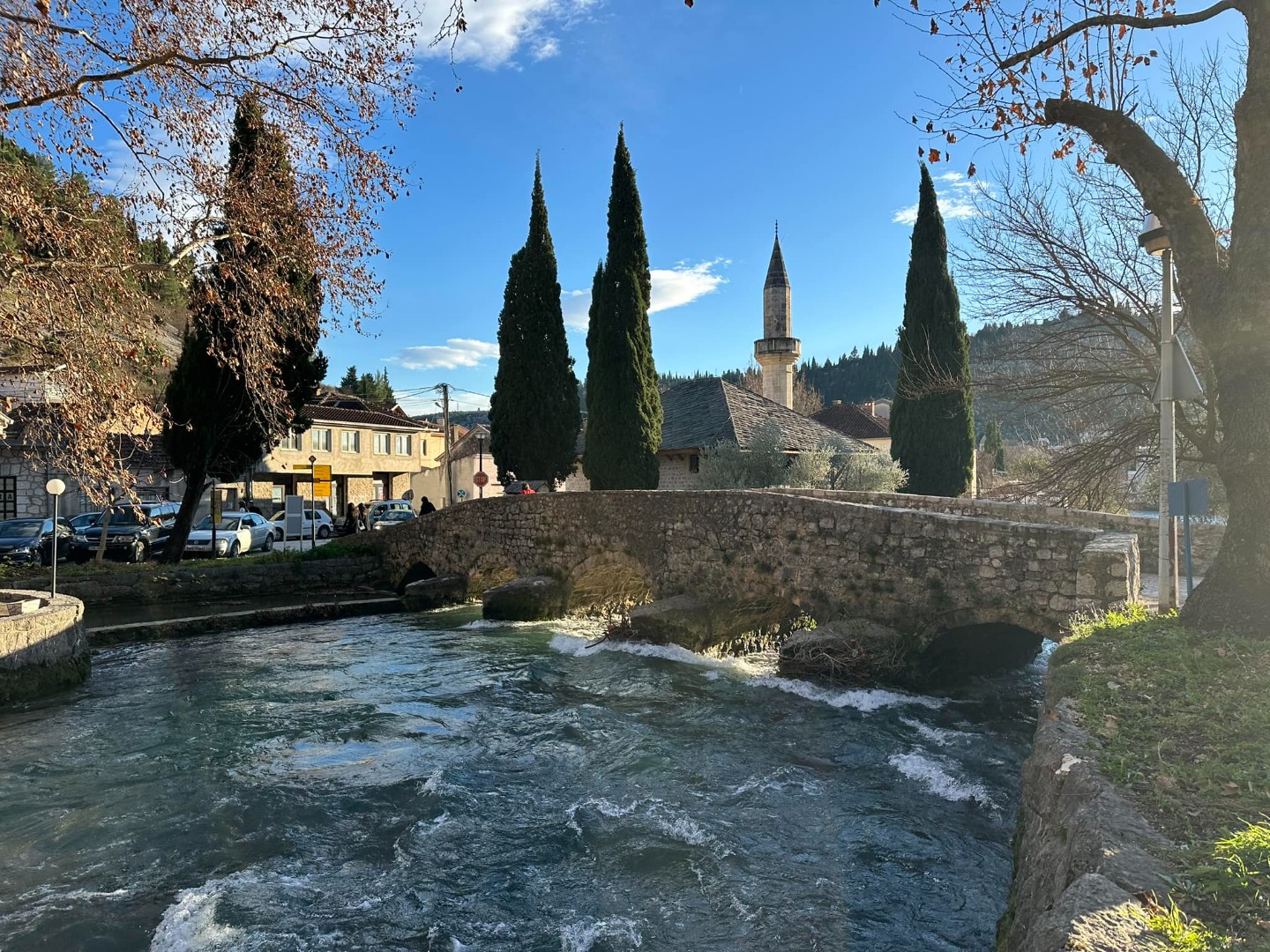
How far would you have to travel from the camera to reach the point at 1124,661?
5410 millimetres

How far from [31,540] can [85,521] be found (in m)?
2.55

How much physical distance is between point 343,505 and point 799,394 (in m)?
37.8

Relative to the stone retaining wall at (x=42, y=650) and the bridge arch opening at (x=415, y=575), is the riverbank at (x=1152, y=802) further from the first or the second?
the bridge arch opening at (x=415, y=575)

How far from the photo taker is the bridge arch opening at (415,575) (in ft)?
68.4

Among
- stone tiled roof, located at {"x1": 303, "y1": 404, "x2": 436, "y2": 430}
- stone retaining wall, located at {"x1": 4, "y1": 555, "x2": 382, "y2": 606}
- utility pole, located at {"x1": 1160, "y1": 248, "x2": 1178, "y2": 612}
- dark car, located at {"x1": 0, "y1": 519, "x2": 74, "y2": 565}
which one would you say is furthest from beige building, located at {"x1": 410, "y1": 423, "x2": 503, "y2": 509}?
utility pole, located at {"x1": 1160, "y1": 248, "x2": 1178, "y2": 612}

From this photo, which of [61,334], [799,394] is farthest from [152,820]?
[799,394]

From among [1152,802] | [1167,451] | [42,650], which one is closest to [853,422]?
[1167,451]

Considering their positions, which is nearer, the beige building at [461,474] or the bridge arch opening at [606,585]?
the bridge arch opening at [606,585]

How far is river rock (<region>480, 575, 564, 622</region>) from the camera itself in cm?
1673

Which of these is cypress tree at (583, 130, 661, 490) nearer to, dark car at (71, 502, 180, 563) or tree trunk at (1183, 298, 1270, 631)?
dark car at (71, 502, 180, 563)

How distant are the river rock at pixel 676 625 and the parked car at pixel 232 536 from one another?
1372 cm

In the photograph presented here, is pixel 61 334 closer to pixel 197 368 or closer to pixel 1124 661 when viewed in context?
pixel 1124 661

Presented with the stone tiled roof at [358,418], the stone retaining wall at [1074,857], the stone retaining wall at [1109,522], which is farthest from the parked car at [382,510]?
the stone retaining wall at [1074,857]

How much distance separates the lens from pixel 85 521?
2303 cm
